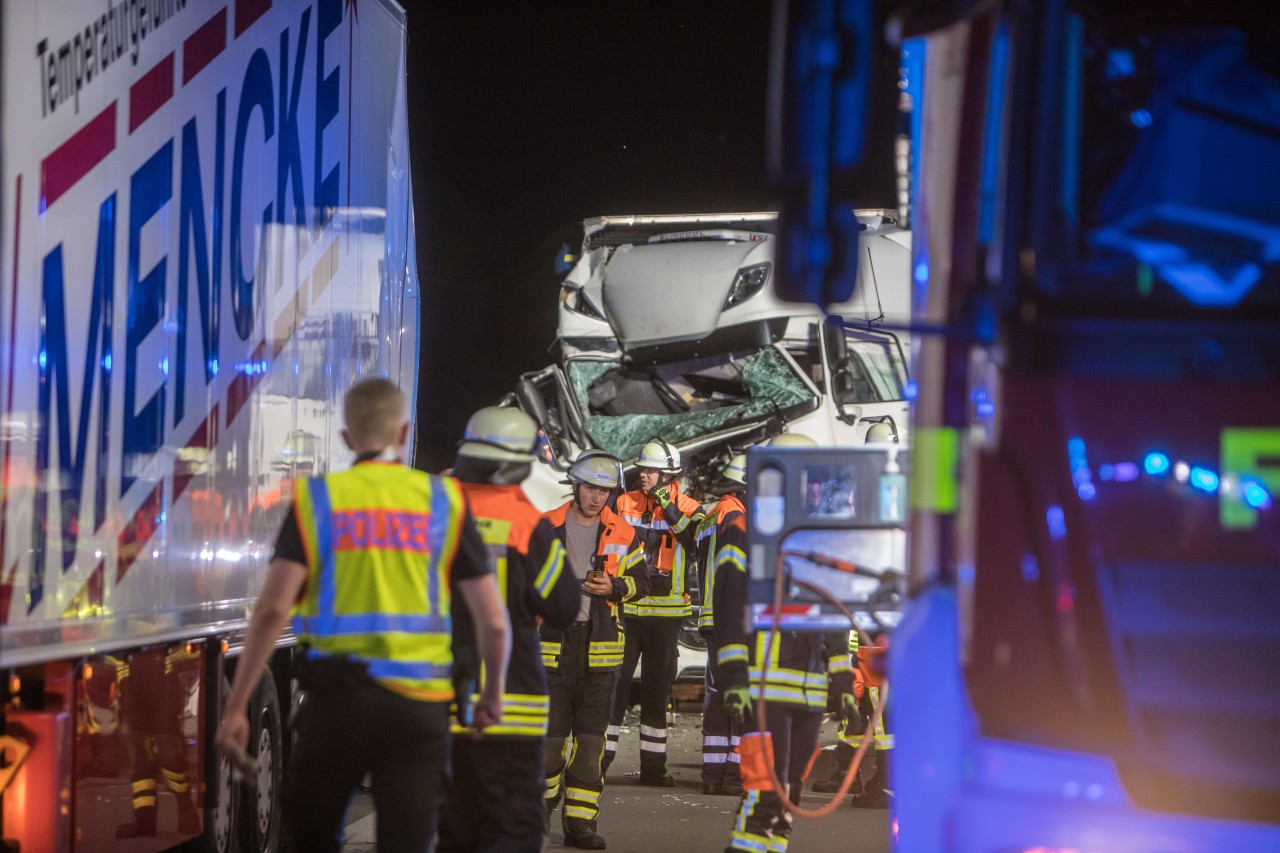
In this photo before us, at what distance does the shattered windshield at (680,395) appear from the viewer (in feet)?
44.3

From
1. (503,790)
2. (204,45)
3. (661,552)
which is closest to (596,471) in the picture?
(661,552)

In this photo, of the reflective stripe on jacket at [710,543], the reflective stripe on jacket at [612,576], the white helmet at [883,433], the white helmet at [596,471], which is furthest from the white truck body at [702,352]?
Result: the white helmet at [596,471]

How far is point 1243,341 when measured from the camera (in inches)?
133

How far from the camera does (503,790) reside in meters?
5.59

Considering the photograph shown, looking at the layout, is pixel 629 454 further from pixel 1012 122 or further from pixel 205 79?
pixel 1012 122

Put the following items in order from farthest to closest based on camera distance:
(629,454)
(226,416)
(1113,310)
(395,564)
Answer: (629,454)
(226,416)
(395,564)
(1113,310)

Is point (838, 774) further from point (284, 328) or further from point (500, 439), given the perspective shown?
point (500, 439)

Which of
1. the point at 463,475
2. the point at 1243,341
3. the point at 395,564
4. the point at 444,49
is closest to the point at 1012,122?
the point at 1243,341

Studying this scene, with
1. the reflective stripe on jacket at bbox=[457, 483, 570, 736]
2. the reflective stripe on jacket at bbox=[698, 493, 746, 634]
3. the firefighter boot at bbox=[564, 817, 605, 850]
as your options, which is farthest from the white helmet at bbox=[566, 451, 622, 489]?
the reflective stripe on jacket at bbox=[457, 483, 570, 736]

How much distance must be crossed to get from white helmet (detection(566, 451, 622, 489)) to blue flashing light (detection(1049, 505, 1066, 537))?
5927 millimetres

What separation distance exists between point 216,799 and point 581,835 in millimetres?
2518

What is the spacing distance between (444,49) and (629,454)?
7418 millimetres

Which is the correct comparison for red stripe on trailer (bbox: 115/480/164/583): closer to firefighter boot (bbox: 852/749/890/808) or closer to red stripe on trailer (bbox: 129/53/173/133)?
red stripe on trailer (bbox: 129/53/173/133)

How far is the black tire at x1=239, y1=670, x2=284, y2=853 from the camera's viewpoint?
7070 mm
